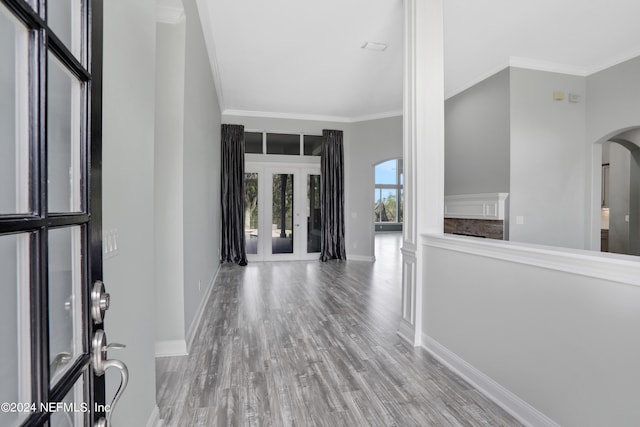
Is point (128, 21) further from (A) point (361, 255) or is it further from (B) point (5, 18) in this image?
(A) point (361, 255)

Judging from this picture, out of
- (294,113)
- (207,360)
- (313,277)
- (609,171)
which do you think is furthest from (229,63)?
(609,171)

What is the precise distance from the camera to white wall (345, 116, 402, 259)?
23.0ft

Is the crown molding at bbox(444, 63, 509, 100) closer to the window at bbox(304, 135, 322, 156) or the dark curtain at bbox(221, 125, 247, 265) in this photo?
the window at bbox(304, 135, 322, 156)

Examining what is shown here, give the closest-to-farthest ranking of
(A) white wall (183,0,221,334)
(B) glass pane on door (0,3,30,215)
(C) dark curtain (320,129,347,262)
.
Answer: (B) glass pane on door (0,3,30,215), (A) white wall (183,0,221,334), (C) dark curtain (320,129,347,262)

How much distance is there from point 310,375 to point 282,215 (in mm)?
5013

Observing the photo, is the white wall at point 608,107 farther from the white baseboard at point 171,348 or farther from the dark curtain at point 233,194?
the dark curtain at point 233,194

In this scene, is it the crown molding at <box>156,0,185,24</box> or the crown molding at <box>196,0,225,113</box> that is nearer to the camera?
the crown molding at <box>156,0,185,24</box>

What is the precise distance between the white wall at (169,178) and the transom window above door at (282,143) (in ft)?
14.8

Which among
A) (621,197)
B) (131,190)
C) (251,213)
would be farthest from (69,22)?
(621,197)

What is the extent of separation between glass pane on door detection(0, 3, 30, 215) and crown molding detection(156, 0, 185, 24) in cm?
226

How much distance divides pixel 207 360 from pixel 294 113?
18.2ft

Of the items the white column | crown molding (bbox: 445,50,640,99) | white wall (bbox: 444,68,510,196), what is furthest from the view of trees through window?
the white column

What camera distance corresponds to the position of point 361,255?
280 inches

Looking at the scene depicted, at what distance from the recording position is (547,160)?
4.63 metres
